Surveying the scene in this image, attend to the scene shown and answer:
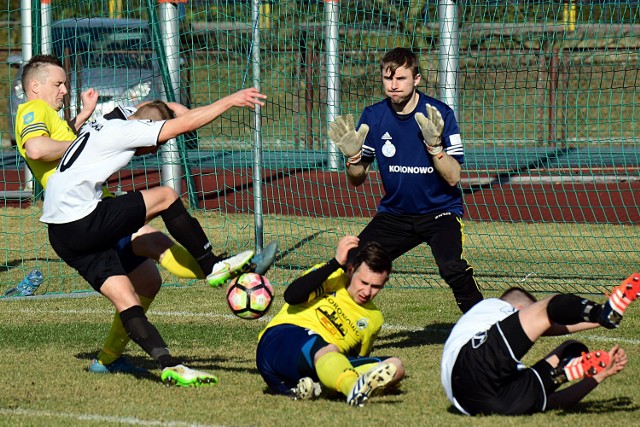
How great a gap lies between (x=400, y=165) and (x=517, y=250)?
4.95 m

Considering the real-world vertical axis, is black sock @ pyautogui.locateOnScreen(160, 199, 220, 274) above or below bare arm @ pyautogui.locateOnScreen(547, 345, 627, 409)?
above

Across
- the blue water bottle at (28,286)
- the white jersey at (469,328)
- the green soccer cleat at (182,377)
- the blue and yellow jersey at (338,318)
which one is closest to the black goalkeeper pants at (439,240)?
the blue and yellow jersey at (338,318)

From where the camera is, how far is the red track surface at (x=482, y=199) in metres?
14.2

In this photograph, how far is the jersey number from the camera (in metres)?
6.24

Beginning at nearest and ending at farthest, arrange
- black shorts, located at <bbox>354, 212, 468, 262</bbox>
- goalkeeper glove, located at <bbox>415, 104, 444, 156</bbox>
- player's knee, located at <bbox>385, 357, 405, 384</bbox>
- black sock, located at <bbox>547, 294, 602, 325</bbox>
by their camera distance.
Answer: black sock, located at <bbox>547, 294, 602, 325</bbox>
player's knee, located at <bbox>385, 357, 405, 384</bbox>
goalkeeper glove, located at <bbox>415, 104, 444, 156</bbox>
black shorts, located at <bbox>354, 212, 468, 262</bbox>

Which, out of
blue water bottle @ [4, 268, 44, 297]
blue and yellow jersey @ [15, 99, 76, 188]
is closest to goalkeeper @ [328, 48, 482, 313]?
blue and yellow jersey @ [15, 99, 76, 188]

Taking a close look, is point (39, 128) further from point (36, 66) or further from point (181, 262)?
point (181, 262)

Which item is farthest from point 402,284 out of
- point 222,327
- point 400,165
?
point 400,165

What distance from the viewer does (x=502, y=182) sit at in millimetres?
14781

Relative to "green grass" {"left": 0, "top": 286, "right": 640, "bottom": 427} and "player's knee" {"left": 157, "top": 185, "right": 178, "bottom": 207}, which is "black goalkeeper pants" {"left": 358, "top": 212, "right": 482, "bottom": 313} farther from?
"player's knee" {"left": 157, "top": 185, "right": 178, "bottom": 207}

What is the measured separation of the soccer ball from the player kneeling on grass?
0.14 meters

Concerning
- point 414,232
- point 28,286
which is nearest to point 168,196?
point 414,232

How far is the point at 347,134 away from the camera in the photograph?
7031mm

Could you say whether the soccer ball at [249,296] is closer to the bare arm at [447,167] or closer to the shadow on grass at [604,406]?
the bare arm at [447,167]
